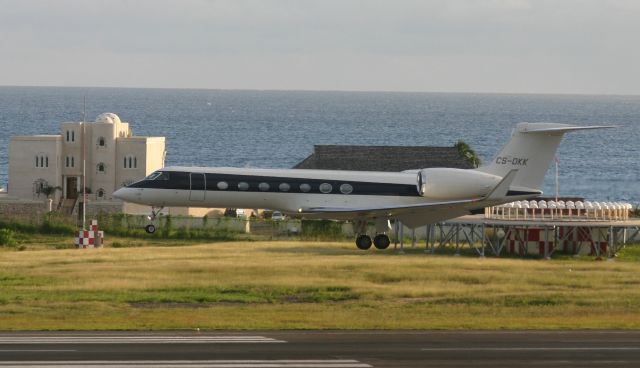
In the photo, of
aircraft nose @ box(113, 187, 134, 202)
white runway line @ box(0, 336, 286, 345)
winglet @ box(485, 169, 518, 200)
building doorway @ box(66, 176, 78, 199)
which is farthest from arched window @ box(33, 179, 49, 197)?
white runway line @ box(0, 336, 286, 345)

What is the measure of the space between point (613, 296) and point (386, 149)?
1940 inches

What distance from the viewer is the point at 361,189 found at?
193ft

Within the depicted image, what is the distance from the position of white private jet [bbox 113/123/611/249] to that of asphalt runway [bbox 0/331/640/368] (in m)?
21.2

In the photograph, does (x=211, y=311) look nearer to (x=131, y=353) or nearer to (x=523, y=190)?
(x=131, y=353)

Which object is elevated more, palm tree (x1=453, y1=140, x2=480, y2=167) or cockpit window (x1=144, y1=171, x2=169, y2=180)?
palm tree (x1=453, y1=140, x2=480, y2=167)

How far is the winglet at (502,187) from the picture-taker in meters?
57.0

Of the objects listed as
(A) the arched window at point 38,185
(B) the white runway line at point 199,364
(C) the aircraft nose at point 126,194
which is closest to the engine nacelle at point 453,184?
(C) the aircraft nose at point 126,194

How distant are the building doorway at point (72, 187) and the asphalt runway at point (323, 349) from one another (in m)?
52.3

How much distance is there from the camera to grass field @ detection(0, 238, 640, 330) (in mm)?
40000

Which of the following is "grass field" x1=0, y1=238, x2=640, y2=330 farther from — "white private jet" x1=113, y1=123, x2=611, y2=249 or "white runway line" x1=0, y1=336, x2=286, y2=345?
"white runway line" x1=0, y1=336, x2=286, y2=345

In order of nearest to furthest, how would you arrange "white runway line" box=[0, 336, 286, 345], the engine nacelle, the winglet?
"white runway line" box=[0, 336, 286, 345] → the winglet → the engine nacelle

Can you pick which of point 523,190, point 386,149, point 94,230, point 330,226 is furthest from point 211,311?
point 386,149

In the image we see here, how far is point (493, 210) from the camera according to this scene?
68.4 m

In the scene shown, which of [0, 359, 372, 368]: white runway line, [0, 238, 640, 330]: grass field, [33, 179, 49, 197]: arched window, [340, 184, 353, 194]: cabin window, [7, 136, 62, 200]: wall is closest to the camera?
[0, 359, 372, 368]: white runway line
